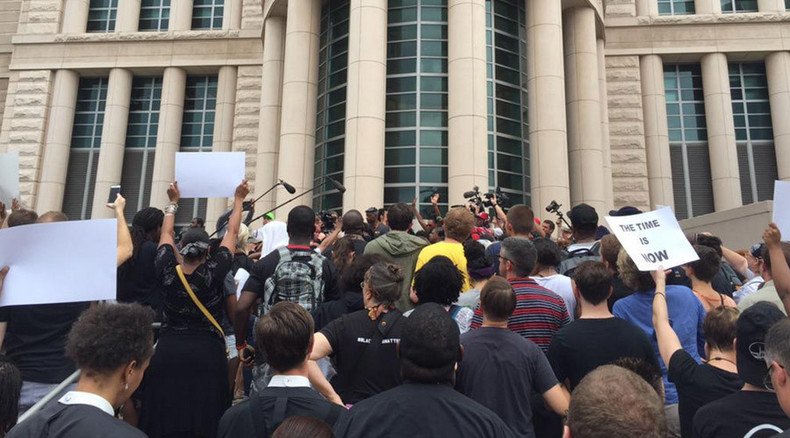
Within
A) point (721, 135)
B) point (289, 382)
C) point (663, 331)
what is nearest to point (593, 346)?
point (663, 331)

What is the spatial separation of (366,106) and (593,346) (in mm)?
13588

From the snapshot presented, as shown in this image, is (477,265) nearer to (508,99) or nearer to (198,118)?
(508,99)

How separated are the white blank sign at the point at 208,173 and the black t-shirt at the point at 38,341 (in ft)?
5.50

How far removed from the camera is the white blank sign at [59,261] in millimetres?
3291

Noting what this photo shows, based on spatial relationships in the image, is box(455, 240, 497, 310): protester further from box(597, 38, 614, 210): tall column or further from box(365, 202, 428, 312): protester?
box(597, 38, 614, 210): tall column

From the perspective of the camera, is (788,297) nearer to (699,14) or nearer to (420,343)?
(420,343)

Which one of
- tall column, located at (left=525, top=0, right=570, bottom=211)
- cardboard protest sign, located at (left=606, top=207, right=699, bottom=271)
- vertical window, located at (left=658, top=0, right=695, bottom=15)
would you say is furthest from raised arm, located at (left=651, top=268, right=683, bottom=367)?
vertical window, located at (left=658, top=0, right=695, bottom=15)

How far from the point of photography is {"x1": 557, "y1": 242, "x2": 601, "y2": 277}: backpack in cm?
547

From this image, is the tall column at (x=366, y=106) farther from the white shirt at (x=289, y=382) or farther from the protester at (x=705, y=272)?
the white shirt at (x=289, y=382)

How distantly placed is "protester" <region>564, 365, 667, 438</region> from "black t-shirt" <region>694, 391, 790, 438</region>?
3.36ft

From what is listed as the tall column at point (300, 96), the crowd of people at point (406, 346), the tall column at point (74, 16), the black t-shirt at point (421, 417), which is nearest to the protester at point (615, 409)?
the crowd of people at point (406, 346)

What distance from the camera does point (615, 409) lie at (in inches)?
73.9

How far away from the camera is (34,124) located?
24891 millimetres

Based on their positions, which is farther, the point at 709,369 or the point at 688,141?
the point at 688,141
